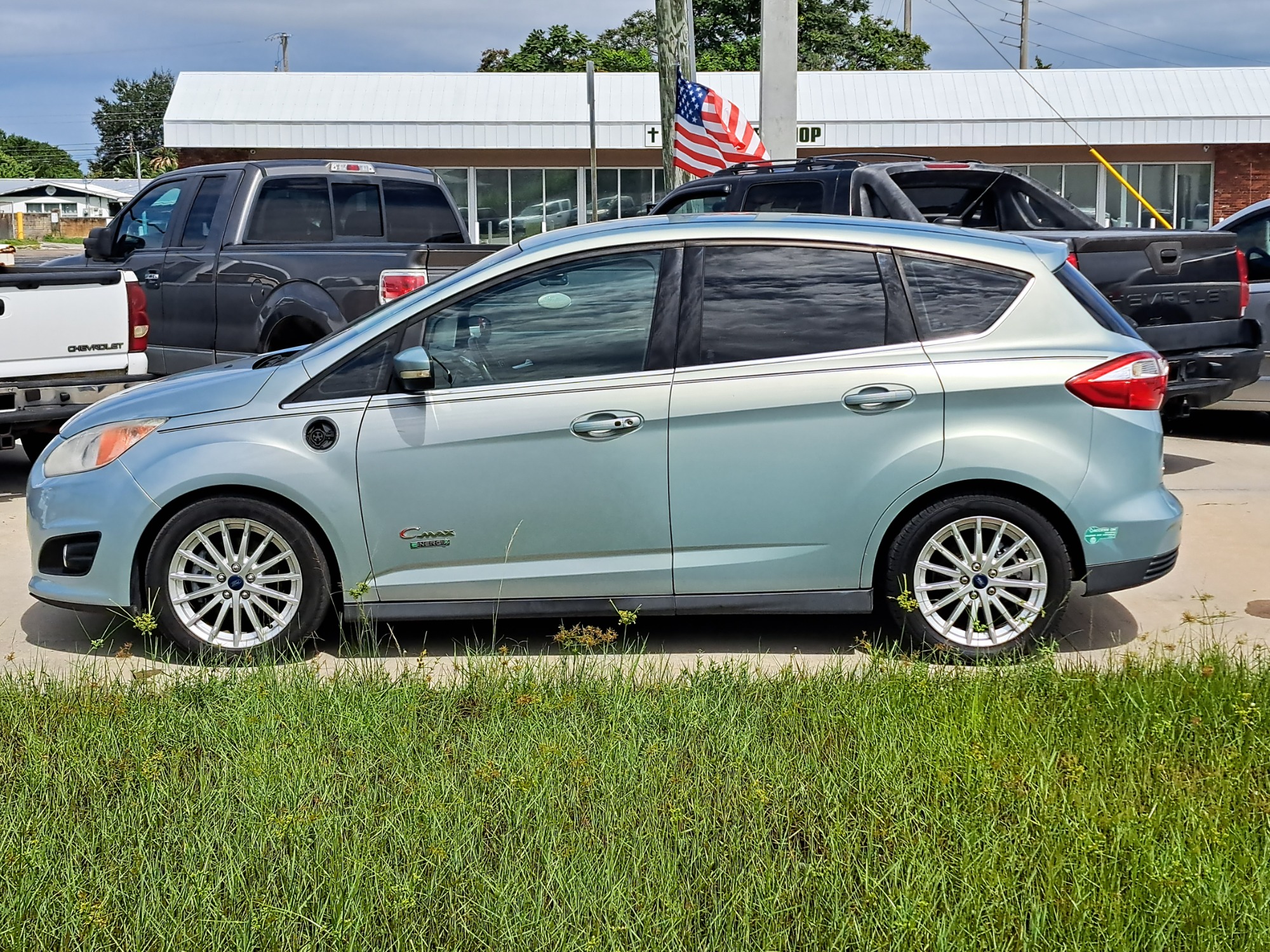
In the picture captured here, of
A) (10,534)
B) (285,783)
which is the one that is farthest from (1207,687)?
(10,534)

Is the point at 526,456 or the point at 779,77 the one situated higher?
the point at 779,77

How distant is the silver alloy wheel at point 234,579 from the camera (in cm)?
579

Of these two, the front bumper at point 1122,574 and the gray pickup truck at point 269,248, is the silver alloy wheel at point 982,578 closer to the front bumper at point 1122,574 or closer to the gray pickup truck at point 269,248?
the front bumper at point 1122,574

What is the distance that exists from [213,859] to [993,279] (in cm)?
387

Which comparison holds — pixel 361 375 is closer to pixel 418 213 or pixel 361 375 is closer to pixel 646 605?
pixel 646 605

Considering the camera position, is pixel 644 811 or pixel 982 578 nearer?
pixel 644 811

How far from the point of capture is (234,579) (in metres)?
5.83

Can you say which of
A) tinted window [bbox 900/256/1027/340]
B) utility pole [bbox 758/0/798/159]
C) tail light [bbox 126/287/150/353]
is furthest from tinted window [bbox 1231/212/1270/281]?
tail light [bbox 126/287/150/353]

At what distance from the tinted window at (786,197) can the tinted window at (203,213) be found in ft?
13.5

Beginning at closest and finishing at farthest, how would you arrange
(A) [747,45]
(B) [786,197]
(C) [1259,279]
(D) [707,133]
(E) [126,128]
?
1. (B) [786,197]
2. (C) [1259,279]
3. (D) [707,133]
4. (A) [747,45]
5. (E) [126,128]

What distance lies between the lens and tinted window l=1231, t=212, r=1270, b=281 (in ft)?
36.8

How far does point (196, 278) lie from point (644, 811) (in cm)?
797

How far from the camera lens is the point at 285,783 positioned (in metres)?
4.20

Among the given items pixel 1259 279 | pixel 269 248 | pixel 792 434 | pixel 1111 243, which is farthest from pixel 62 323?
pixel 1259 279
